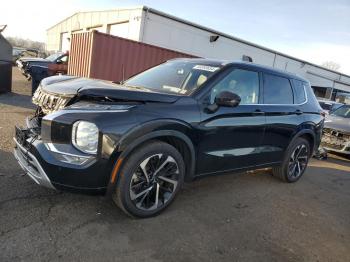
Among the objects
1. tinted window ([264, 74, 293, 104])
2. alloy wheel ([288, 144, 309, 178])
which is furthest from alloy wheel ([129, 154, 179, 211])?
alloy wheel ([288, 144, 309, 178])

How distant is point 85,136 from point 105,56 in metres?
8.41

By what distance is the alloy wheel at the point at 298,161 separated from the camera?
5.77 m

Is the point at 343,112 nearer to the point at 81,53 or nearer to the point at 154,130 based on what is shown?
the point at 81,53

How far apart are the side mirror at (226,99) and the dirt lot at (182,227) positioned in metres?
1.29

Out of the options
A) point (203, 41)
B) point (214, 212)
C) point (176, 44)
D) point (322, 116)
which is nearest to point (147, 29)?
point (176, 44)

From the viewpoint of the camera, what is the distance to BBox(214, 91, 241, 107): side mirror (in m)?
3.90

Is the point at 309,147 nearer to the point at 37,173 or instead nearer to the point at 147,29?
the point at 37,173

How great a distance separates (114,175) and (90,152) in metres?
0.32

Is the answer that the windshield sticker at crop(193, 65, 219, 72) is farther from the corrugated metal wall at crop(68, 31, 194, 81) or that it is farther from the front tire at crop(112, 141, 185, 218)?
the corrugated metal wall at crop(68, 31, 194, 81)

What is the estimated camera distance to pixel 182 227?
3662 mm

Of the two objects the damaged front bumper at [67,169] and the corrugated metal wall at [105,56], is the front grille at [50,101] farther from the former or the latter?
the corrugated metal wall at [105,56]

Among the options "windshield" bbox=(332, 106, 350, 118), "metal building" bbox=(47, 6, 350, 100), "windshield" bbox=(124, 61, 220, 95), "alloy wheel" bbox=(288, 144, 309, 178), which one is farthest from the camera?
"metal building" bbox=(47, 6, 350, 100)

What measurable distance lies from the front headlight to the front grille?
0.43 meters

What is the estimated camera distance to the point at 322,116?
624 centimetres
